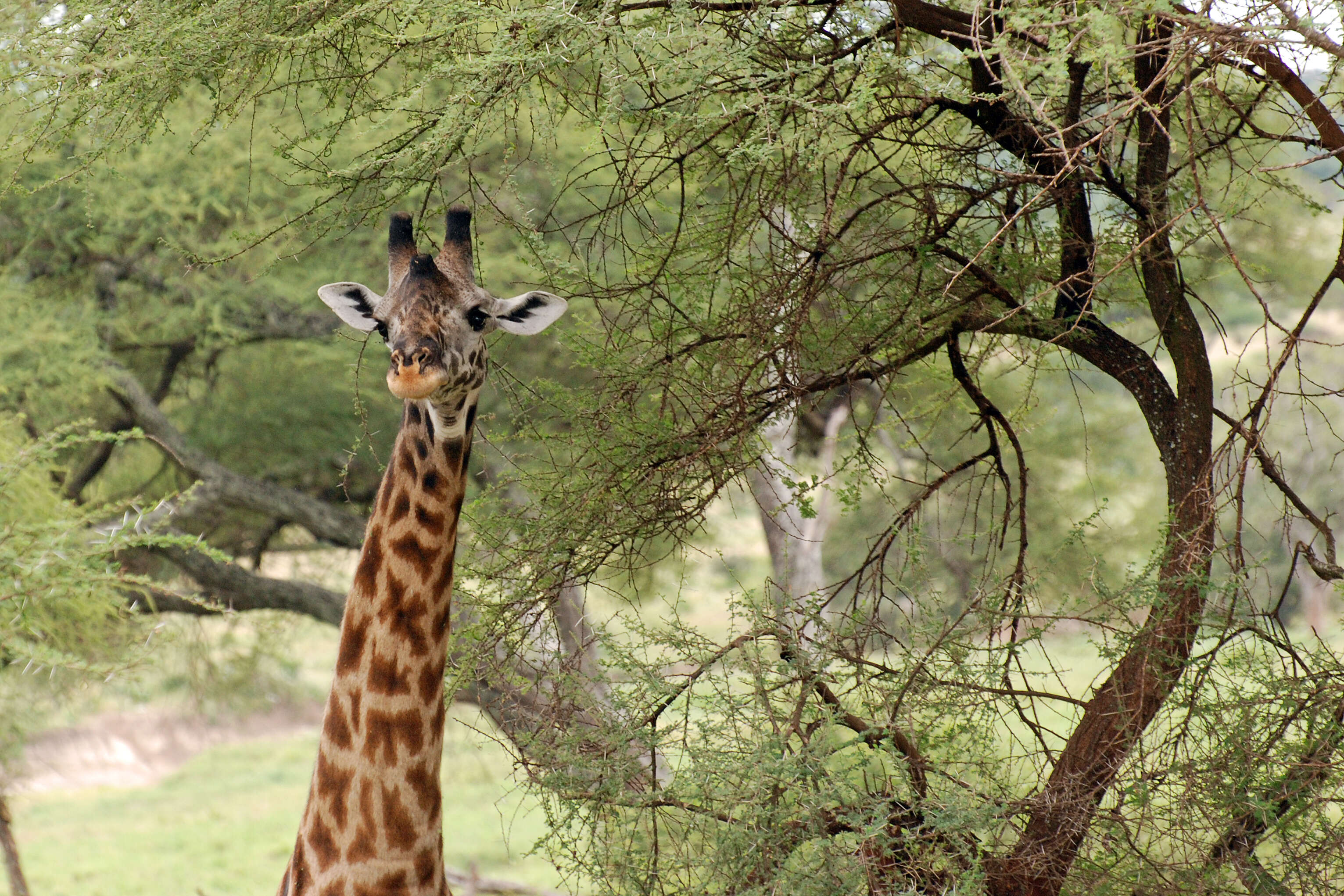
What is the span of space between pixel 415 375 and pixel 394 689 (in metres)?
0.86

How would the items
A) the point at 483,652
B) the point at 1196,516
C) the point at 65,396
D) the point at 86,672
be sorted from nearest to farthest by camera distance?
the point at 1196,516
the point at 483,652
the point at 86,672
the point at 65,396

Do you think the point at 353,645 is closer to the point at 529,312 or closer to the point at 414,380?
the point at 414,380

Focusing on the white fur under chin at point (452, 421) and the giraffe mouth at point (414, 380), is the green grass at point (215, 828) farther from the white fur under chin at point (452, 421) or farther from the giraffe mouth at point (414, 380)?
the giraffe mouth at point (414, 380)

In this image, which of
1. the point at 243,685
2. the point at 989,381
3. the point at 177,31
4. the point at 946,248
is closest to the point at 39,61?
the point at 177,31

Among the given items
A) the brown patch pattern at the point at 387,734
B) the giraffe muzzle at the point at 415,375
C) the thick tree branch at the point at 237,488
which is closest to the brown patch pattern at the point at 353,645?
the brown patch pattern at the point at 387,734

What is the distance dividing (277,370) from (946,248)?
391 inches

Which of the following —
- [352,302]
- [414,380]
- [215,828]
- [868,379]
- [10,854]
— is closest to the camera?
[414,380]

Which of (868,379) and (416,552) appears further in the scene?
(868,379)

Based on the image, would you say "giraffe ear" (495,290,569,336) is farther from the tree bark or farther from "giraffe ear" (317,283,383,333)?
the tree bark

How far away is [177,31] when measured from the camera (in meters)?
3.77

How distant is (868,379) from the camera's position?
4984 mm

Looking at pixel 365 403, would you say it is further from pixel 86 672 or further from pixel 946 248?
pixel 946 248

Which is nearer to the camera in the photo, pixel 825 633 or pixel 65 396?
pixel 825 633

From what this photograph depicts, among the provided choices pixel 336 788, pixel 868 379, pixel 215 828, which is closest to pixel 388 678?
pixel 336 788
